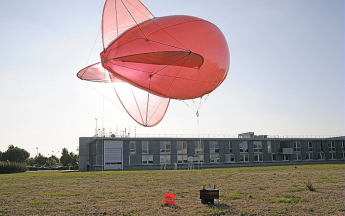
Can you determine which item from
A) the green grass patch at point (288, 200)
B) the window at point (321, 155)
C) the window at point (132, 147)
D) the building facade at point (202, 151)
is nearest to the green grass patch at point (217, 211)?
the green grass patch at point (288, 200)

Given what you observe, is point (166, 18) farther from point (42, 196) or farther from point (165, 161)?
point (165, 161)

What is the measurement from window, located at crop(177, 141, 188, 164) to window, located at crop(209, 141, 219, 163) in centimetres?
499

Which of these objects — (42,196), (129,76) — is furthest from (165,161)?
(129,76)

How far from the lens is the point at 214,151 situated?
62.9 m

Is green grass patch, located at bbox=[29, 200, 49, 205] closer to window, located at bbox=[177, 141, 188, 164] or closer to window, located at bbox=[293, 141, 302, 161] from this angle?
window, located at bbox=[177, 141, 188, 164]

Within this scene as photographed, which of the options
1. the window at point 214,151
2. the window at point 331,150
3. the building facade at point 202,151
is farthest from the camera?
the window at point 331,150

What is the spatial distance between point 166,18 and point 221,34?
2.87 metres

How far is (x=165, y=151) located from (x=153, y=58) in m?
49.6

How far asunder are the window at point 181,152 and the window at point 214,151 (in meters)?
4.99

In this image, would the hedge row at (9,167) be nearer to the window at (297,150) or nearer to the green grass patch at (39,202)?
the green grass patch at (39,202)

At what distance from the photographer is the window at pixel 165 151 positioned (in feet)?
196

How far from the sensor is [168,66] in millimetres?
12562

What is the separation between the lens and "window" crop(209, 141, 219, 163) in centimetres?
6234

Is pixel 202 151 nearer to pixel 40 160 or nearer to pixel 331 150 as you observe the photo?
pixel 331 150
